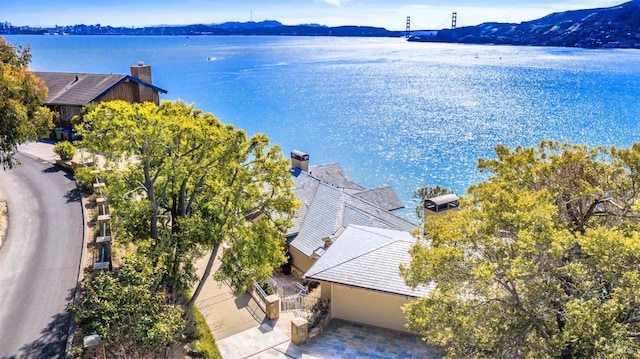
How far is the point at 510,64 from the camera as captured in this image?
170 meters

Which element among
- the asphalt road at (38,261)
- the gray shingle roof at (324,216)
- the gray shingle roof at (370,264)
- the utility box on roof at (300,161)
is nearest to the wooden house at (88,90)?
the asphalt road at (38,261)

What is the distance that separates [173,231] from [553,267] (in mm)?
12325

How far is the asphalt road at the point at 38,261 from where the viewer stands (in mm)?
14000

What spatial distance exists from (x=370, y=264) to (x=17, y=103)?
14.7 m

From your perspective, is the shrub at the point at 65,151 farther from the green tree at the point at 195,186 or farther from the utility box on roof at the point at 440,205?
the utility box on roof at the point at 440,205

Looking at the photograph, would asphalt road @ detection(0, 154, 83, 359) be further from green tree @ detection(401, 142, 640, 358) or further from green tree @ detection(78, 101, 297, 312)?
green tree @ detection(401, 142, 640, 358)

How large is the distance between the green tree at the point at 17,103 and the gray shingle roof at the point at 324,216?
41.0 ft

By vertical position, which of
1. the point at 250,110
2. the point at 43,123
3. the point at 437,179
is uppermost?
the point at 43,123

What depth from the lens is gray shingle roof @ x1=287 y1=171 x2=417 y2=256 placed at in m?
24.7

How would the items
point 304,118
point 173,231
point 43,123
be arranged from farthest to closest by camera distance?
point 304,118 → point 43,123 → point 173,231

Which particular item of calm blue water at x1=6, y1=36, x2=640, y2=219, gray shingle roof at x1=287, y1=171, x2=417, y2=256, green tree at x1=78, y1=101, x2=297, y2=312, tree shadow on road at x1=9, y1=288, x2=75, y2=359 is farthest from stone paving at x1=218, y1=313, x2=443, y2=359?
calm blue water at x1=6, y1=36, x2=640, y2=219

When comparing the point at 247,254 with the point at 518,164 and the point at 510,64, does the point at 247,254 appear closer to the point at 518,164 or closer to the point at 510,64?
the point at 518,164

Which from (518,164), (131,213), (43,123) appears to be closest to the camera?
(518,164)

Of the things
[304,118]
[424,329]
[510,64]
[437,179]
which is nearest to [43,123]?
[424,329]
